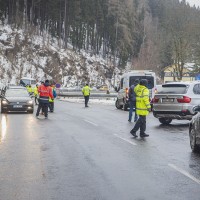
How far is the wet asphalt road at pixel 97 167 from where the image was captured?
7113 millimetres

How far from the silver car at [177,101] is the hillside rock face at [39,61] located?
56.0 m

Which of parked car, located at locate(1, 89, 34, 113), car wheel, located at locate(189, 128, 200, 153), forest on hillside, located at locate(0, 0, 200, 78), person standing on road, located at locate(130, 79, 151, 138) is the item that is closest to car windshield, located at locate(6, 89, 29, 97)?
parked car, located at locate(1, 89, 34, 113)

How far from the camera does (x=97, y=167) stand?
30.5 ft

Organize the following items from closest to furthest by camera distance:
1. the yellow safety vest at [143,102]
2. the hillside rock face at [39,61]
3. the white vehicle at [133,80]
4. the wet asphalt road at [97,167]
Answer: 1. the wet asphalt road at [97,167]
2. the yellow safety vest at [143,102]
3. the white vehicle at [133,80]
4. the hillside rock face at [39,61]

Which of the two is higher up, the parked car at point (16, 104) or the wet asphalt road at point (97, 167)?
the parked car at point (16, 104)

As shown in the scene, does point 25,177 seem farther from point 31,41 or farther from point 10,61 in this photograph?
point 31,41

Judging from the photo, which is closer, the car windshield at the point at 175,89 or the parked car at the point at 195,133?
the parked car at the point at 195,133

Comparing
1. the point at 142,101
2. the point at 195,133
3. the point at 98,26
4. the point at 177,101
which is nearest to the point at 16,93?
the point at 177,101

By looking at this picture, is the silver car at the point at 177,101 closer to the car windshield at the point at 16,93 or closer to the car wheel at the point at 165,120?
the car wheel at the point at 165,120

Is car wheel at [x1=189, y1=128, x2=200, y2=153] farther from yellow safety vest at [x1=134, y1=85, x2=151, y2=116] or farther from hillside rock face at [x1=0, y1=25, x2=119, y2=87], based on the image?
hillside rock face at [x1=0, y1=25, x2=119, y2=87]

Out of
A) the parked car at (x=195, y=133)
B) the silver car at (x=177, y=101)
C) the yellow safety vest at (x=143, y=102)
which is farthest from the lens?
the silver car at (x=177, y=101)

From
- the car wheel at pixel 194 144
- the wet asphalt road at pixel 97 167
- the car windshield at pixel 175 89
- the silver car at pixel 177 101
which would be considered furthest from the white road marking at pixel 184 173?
the car windshield at pixel 175 89

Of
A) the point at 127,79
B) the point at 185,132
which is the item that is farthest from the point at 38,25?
the point at 185,132

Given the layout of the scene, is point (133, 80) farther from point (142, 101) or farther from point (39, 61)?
point (39, 61)
